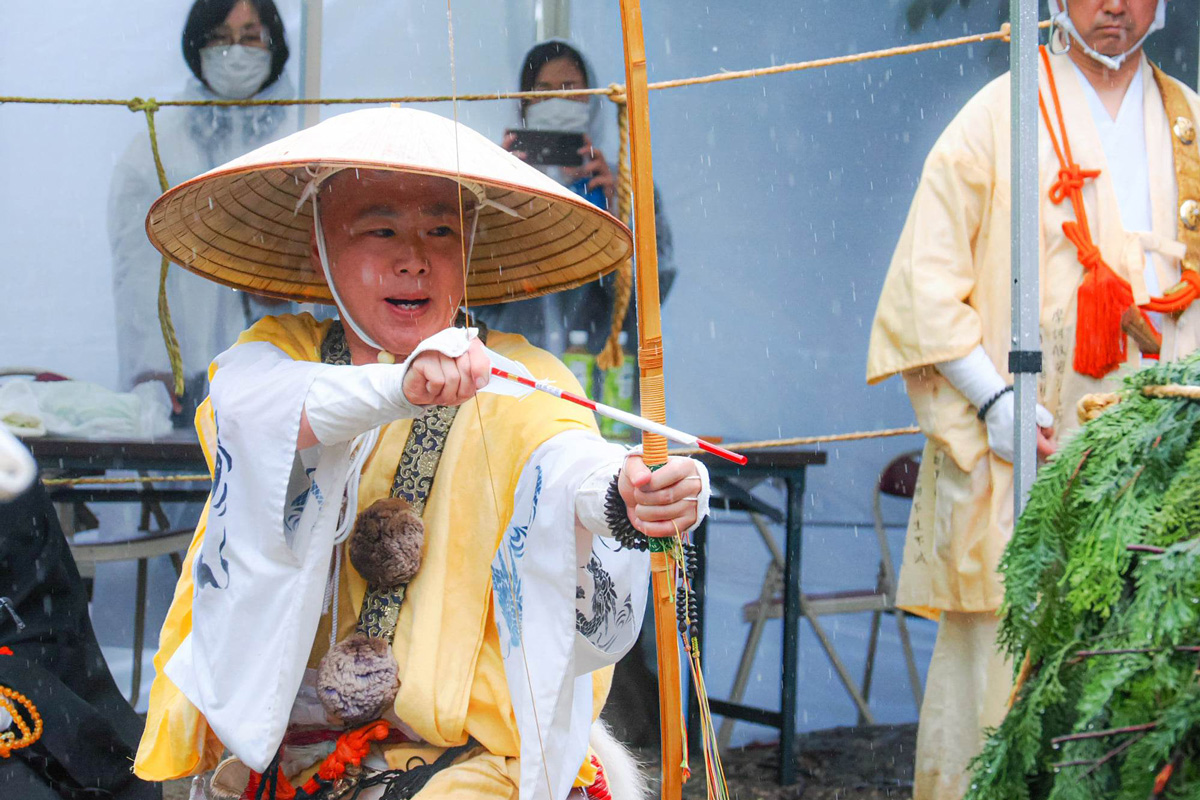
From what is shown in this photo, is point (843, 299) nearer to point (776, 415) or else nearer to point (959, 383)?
point (776, 415)

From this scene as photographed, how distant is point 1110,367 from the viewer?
3.17m

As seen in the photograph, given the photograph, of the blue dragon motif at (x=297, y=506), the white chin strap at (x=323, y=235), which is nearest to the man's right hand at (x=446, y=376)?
the blue dragon motif at (x=297, y=506)

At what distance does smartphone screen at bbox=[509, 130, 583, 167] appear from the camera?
4.33m

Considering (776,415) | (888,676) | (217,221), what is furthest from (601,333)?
(217,221)

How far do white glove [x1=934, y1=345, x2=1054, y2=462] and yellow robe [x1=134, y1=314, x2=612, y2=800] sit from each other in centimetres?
133

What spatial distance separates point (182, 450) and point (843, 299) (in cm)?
237

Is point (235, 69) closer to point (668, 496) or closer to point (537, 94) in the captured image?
point (537, 94)

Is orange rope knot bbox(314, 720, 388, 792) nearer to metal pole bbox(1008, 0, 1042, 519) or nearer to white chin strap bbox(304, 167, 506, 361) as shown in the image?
white chin strap bbox(304, 167, 506, 361)

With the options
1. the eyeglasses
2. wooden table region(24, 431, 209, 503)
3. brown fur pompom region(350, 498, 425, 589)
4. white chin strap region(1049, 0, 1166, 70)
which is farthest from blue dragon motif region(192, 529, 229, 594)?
the eyeglasses

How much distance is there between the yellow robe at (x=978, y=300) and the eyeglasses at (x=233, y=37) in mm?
2371

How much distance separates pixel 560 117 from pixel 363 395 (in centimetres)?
265

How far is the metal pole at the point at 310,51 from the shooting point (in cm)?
431

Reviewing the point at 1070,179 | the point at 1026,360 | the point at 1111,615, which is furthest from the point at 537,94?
the point at 1111,615

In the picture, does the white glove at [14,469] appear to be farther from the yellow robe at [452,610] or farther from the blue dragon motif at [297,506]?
the blue dragon motif at [297,506]
